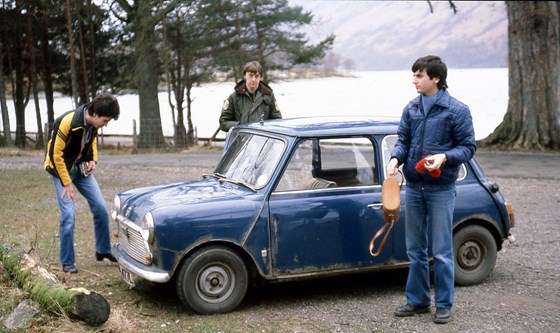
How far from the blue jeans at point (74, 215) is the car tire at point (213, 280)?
171cm

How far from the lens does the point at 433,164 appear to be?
5.29 metres

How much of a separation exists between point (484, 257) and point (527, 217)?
13.8 feet

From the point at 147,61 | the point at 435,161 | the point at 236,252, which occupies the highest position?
the point at 147,61

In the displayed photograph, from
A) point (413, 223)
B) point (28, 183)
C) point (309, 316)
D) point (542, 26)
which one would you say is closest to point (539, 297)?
point (413, 223)

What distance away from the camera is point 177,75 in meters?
33.7

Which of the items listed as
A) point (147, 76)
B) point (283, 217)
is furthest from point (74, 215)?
point (147, 76)

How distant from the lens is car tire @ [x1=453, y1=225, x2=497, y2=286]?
6.62 meters

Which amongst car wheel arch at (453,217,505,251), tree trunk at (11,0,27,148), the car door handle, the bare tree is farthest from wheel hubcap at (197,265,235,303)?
tree trunk at (11,0,27,148)

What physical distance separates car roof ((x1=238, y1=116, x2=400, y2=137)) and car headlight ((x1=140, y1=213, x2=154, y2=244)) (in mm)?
1426

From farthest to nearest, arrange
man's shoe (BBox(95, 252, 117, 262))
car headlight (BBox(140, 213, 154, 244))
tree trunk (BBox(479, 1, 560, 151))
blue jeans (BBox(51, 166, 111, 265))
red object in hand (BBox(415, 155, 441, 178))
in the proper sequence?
tree trunk (BBox(479, 1, 560, 151))
man's shoe (BBox(95, 252, 117, 262))
blue jeans (BBox(51, 166, 111, 265))
car headlight (BBox(140, 213, 154, 244))
red object in hand (BBox(415, 155, 441, 178))

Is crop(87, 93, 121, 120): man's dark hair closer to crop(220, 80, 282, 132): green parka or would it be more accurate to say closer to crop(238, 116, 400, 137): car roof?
crop(238, 116, 400, 137): car roof

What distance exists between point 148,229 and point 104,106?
1.44m

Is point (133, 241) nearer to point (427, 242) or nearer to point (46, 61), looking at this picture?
point (427, 242)

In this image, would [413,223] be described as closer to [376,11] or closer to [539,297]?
[539,297]
